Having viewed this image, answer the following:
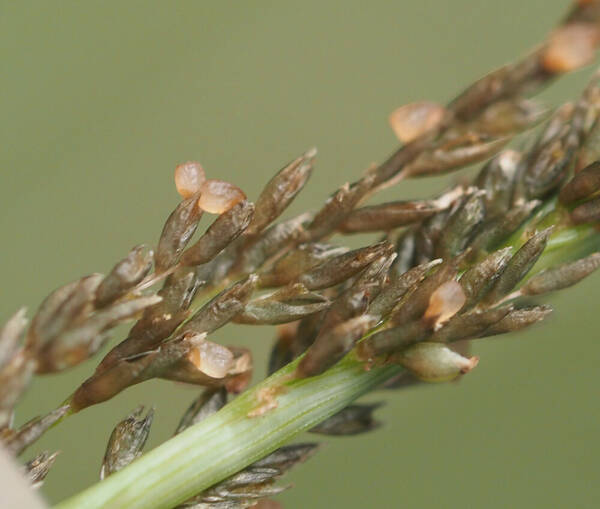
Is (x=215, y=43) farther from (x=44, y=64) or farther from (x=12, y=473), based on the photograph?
(x=12, y=473)

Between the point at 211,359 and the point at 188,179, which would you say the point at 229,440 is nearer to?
the point at 211,359

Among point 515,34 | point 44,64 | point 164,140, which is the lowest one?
Answer: point 515,34

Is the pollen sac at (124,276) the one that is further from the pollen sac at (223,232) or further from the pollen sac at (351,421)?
the pollen sac at (351,421)

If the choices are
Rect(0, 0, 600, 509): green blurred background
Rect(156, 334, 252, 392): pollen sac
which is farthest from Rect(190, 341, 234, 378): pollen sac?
Rect(0, 0, 600, 509): green blurred background

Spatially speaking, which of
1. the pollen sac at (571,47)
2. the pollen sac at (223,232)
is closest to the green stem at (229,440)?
the pollen sac at (223,232)

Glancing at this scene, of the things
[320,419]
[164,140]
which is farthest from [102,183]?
[320,419]

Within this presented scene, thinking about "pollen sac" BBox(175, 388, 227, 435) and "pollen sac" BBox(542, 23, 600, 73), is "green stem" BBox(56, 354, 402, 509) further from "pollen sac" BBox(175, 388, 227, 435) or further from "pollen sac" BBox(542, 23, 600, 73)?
"pollen sac" BBox(542, 23, 600, 73)

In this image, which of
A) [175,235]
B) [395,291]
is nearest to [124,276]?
[175,235]

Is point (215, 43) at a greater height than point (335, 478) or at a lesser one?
greater

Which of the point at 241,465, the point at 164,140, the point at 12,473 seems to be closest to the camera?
the point at 12,473
